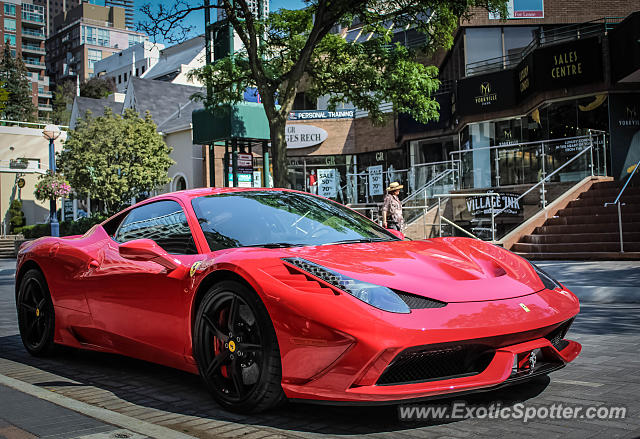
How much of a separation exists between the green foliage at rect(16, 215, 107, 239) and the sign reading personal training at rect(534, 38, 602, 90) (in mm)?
20641

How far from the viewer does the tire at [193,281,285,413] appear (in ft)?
11.0

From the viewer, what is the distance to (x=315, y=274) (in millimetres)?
3355

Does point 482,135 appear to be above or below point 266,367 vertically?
above

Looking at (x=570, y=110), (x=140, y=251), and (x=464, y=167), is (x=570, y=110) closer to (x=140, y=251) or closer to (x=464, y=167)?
(x=464, y=167)

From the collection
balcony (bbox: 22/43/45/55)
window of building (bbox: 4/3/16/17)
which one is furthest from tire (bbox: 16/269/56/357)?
balcony (bbox: 22/43/45/55)

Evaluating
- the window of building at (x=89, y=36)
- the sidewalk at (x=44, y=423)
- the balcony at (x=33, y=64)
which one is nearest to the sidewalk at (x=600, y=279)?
the sidewalk at (x=44, y=423)

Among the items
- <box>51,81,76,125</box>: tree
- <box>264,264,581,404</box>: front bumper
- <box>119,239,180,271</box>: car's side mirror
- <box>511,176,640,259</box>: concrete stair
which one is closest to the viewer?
<box>264,264,581,404</box>: front bumper

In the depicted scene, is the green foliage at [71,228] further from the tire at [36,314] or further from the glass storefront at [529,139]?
the tire at [36,314]

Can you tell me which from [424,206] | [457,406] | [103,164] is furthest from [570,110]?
[103,164]

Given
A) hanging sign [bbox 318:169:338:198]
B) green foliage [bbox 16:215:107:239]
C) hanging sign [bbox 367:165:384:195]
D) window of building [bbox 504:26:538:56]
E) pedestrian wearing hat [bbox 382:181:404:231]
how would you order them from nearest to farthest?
pedestrian wearing hat [bbox 382:181:404:231] → window of building [bbox 504:26:538:56] → hanging sign [bbox 367:165:384:195] → hanging sign [bbox 318:169:338:198] → green foliage [bbox 16:215:107:239]

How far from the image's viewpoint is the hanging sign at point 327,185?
3072 centimetres

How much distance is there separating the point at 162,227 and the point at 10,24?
413 ft

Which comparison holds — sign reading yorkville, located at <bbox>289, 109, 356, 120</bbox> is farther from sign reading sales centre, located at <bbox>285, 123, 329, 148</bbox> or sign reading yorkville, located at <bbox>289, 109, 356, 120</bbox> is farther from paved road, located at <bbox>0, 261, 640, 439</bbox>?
paved road, located at <bbox>0, 261, 640, 439</bbox>

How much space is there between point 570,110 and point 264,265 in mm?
21426
